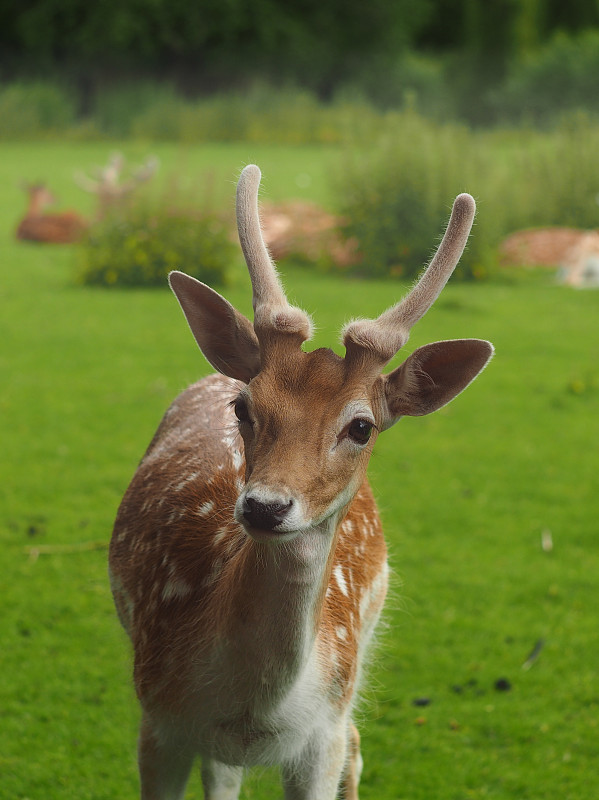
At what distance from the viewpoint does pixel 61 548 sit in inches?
213

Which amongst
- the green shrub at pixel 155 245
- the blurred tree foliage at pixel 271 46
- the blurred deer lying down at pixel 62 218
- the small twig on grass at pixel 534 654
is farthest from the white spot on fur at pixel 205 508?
the blurred tree foliage at pixel 271 46

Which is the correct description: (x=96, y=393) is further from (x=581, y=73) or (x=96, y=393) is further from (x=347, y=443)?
(x=581, y=73)

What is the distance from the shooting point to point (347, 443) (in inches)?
91.0

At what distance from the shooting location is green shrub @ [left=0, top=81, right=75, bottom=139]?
28.5 m

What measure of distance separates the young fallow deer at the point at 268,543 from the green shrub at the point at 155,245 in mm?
8435

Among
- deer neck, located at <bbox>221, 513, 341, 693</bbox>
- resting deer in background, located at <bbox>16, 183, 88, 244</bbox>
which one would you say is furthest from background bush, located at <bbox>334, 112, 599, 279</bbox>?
deer neck, located at <bbox>221, 513, 341, 693</bbox>

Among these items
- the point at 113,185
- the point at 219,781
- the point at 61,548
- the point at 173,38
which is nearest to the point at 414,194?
the point at 113,185

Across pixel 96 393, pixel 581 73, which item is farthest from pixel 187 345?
pixel 581 73

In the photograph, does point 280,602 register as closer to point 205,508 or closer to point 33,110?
point 205,508

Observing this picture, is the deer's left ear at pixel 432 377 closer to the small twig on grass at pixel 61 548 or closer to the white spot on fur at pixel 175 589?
the white spot on fur at pixel 175 589

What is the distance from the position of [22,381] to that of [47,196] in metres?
8.70

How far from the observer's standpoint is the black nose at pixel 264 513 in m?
2.09

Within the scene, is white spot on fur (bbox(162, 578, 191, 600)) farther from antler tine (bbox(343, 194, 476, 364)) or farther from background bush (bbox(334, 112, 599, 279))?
background bush (bbox(334, 112, 599, 279))

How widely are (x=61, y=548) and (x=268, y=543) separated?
3305mm
